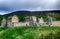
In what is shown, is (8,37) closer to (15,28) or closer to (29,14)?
(15,28)

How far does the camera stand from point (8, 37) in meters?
3.44

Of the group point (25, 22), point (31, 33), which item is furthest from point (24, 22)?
point (31, 33)

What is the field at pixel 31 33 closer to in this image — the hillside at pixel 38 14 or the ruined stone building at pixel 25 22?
A: the ruined stone building at pixel 25 22

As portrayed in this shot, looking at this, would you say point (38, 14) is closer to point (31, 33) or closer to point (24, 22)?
point (24, 22)


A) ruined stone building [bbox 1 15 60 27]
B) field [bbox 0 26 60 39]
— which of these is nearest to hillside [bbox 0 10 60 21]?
ruined stone building [bbox 1 15 60 27]

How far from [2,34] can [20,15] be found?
480 mm

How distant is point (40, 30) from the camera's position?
3.46 m

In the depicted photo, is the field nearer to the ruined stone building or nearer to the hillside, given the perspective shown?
the ruined stone building

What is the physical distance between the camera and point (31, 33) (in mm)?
3414

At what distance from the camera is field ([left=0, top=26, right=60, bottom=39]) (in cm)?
337

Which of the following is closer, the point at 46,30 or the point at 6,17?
the point at 46,30

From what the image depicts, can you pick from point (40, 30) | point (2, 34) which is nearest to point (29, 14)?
point (40, 30)

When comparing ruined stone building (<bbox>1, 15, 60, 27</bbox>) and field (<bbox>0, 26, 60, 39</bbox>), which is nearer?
field (<bbox>0, 26, 60, 39</bbox>)

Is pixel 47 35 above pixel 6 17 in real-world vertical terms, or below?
below
